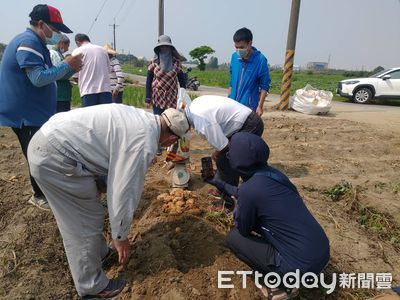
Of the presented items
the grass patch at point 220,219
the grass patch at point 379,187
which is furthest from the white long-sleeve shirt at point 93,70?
the grass patch at point 379,187

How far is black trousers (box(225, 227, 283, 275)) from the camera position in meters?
2.28

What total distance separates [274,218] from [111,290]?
1.19 m

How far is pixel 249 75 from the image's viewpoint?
13.5 feet

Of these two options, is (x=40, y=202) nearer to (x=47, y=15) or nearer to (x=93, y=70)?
(x=47, y=15)

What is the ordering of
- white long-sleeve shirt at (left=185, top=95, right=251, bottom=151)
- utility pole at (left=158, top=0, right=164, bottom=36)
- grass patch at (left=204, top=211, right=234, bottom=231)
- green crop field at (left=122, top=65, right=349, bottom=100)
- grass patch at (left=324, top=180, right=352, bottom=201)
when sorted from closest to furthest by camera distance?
white long-sleeve shirt at (left=185, top=95, right=251, bottom=151), grass patch at (left=204, top=211, right=234, bottom=231), grass patch at (left=324, top=180, right=352, bottom=201), utility pole at (left=158, top=0, right=164, bottom=36), green crop field at (left=122, top=65, right=349, bottom=100)

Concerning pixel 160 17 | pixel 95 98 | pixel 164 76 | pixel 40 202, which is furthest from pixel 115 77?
pixel 160 17

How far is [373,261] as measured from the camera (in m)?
2.84

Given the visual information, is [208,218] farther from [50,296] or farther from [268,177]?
[50,296]

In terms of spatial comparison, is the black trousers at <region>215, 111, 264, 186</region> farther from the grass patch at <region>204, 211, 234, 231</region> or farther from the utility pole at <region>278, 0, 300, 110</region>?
the utility pole at <region>278, 0, 300, 110</region>

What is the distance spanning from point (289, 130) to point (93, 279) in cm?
557

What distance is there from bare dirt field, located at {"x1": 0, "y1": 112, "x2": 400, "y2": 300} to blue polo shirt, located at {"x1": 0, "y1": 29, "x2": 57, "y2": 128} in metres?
0.91

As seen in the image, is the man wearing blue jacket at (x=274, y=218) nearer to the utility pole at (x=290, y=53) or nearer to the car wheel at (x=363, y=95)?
the utility pole at (x=290, y=53)

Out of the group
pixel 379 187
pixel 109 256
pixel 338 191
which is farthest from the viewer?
pixel 379 187

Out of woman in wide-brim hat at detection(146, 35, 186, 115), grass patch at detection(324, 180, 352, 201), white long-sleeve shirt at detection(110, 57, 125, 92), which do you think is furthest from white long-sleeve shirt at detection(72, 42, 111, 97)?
grass patch at detection(324, 180, 352, 201)
